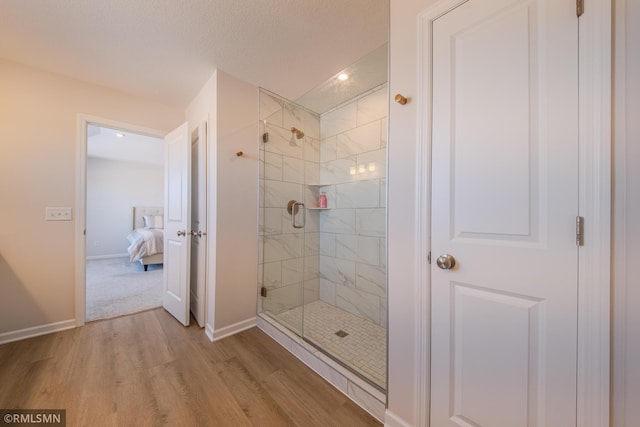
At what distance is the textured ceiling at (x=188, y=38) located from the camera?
4.94 feet

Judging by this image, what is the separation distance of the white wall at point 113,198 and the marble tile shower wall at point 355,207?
224 inches

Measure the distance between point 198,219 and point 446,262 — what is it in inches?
93.1

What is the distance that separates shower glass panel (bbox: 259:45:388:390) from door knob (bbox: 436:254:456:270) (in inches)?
50.1

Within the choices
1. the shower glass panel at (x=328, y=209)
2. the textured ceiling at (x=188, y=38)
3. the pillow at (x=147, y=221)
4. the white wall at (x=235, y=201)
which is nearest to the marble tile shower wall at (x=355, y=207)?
the shower glass panel at (x=328, y=209)

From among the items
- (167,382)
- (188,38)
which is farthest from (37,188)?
(167,382)

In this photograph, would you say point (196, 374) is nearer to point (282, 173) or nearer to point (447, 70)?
point (282, 173)

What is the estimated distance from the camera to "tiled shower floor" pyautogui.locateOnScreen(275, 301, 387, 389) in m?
1.64

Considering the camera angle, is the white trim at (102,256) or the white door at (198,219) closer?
the white door at (198,219)

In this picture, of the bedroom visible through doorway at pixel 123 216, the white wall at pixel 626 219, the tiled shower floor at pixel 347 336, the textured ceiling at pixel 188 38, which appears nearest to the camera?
the white wall at pixel 626 219

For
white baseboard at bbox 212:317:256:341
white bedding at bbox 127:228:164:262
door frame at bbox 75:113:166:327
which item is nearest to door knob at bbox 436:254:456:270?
white baseboard at bbox 212:317:256:341

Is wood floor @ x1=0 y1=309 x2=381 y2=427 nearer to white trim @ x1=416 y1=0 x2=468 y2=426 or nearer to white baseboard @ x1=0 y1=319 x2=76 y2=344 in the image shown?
white baseboard @ x1=0 y1=319 x2=76 y2=344

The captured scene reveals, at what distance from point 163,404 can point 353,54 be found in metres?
2.82

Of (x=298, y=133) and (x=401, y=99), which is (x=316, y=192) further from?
(x=401, y=99)

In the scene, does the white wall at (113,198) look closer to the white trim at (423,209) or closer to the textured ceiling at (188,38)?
the textured ceiling at (188,38)
